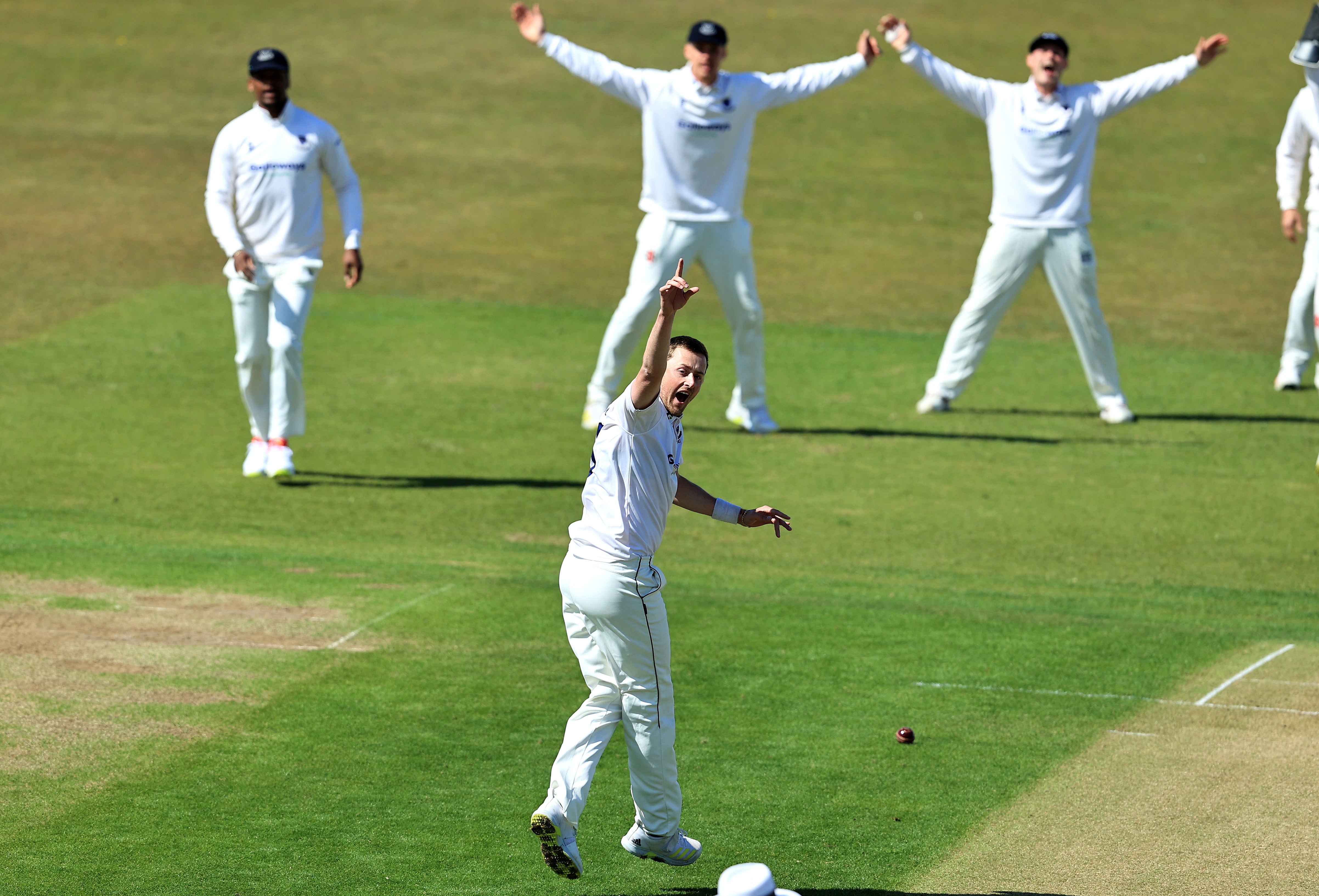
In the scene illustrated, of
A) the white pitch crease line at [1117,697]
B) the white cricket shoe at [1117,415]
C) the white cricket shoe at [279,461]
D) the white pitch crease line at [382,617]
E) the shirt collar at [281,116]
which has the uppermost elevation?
the shirt collar at [281,116]

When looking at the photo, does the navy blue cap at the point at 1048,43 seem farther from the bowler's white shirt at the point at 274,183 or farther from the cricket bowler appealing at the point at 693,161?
the bowler's white shirt at the point at 274,183

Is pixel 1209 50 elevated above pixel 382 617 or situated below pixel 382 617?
above

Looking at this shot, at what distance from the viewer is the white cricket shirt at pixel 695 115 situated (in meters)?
14.1

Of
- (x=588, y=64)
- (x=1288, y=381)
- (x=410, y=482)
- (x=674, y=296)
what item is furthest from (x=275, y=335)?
(x=1288, y=381)

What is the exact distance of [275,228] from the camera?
13195mm

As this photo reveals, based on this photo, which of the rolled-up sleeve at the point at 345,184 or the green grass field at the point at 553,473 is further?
the rolled-up sleeve at the point at 345,184

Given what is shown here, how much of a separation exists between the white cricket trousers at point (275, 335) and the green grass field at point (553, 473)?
611 millimetres

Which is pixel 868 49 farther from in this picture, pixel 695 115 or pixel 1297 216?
pixel 1297 216

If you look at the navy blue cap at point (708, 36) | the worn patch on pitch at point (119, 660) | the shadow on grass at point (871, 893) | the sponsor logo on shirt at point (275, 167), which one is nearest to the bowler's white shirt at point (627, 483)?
the shadow on grass at point (871, 893)

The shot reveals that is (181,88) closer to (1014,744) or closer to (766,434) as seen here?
(766,434)

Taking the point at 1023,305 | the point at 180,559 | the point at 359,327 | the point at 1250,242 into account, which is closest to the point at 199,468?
the point at 180,559

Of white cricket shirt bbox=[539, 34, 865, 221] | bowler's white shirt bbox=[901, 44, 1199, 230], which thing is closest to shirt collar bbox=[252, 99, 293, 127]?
white cricket shirt bbox=[539, 34, 865, 221]

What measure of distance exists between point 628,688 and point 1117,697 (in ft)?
11.1

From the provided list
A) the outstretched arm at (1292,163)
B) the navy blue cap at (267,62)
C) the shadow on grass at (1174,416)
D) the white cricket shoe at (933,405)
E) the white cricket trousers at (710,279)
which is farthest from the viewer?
the white cricket shoe at (933,405)
